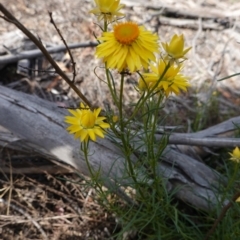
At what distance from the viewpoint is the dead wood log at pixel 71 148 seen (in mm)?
1902

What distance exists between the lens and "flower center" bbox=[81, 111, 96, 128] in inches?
48.9

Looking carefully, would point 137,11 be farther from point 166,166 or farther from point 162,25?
point 166,166

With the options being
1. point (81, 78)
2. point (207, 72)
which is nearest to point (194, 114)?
point (207, 72)

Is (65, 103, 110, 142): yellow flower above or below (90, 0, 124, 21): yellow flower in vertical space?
below

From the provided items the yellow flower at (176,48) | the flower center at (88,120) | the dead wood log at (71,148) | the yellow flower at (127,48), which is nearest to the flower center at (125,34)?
the yellow flower at (127,48)

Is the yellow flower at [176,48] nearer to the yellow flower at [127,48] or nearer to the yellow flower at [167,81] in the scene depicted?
the yellow flower at [127,48]

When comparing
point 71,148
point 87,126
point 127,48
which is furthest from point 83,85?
point 127,48

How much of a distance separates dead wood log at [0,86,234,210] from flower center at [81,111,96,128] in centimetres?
65

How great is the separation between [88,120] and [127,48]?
0.88ft

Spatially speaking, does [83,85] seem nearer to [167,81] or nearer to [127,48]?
[167,81]

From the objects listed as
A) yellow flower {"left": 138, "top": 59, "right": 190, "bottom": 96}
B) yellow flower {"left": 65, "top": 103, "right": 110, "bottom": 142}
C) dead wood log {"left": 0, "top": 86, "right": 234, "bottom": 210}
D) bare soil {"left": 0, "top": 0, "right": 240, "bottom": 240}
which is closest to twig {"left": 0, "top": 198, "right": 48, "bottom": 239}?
bare soil {"left": 0, "top": 0, "right": 240, "bottom": 240}

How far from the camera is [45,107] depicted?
6.64 ft

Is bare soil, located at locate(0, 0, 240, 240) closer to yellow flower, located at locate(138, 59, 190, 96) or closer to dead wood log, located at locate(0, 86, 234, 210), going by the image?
dead wood log, located at locate(0, 86, 234, 210)

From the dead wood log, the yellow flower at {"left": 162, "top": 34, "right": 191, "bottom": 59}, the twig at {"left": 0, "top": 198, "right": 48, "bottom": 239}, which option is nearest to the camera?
the yellow flower at {"left": 162, "top": 34, "right": 191, "bottom": 59}
